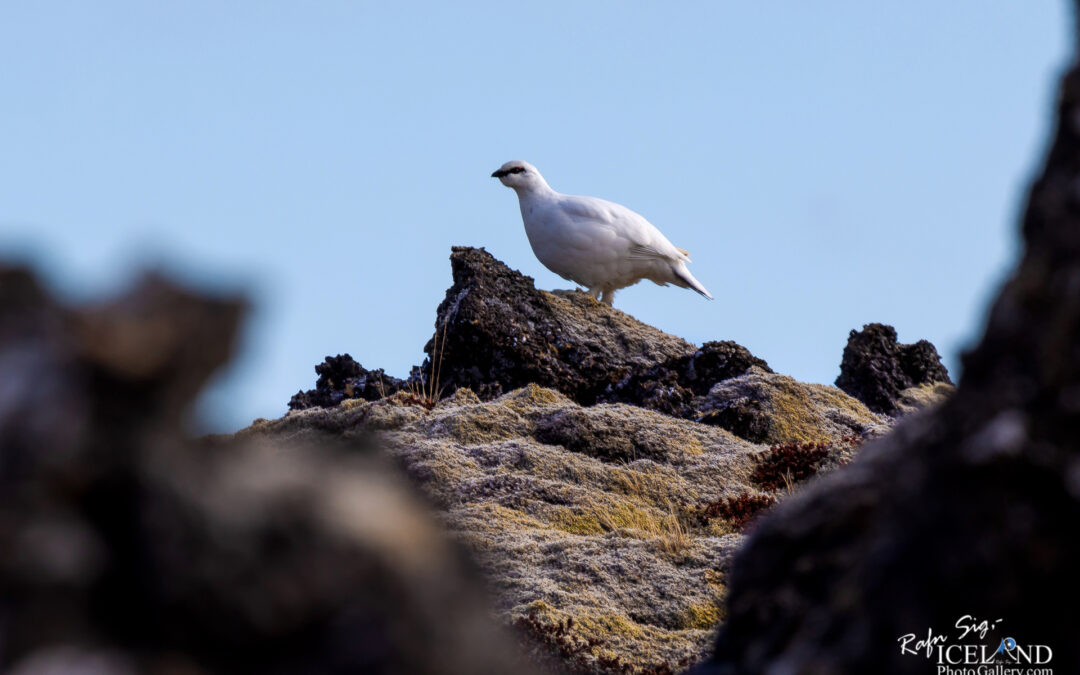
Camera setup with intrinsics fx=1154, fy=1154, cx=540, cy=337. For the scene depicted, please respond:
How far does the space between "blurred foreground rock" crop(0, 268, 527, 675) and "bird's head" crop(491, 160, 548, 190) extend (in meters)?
16.2

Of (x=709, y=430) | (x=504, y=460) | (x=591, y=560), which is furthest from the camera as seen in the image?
(x=709, y=430)

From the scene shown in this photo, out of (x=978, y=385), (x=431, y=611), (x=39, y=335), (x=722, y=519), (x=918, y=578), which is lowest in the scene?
(x=431, y=611)

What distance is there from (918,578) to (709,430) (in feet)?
24.9

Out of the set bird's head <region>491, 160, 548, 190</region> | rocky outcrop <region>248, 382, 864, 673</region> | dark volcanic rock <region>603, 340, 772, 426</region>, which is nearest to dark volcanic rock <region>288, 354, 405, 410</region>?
rocky outcrop <region>248, 382, 864, 673</region>

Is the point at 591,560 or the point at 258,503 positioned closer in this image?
the point at 258,503

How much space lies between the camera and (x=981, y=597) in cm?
172

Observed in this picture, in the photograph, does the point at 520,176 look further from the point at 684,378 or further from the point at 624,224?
the point at 684,378

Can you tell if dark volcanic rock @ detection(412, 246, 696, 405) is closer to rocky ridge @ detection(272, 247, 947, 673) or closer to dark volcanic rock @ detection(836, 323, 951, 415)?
rocky ridge @ detection(272, 247, 947, 673)

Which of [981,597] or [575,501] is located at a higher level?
[575,501]

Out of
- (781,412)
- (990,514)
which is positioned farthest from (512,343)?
Result: (990,514)

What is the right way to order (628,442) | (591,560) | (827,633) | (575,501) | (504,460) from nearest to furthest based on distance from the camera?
(827,633) < (591,560) < (575,501) < (504,460) < (628,442)

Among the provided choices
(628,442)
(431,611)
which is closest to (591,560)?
(628,442)

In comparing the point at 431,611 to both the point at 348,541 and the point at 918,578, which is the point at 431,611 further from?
the point at 918,578

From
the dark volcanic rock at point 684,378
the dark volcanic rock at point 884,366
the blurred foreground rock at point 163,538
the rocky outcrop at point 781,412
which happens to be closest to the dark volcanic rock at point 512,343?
the dark volcanic rock at point 684,378
